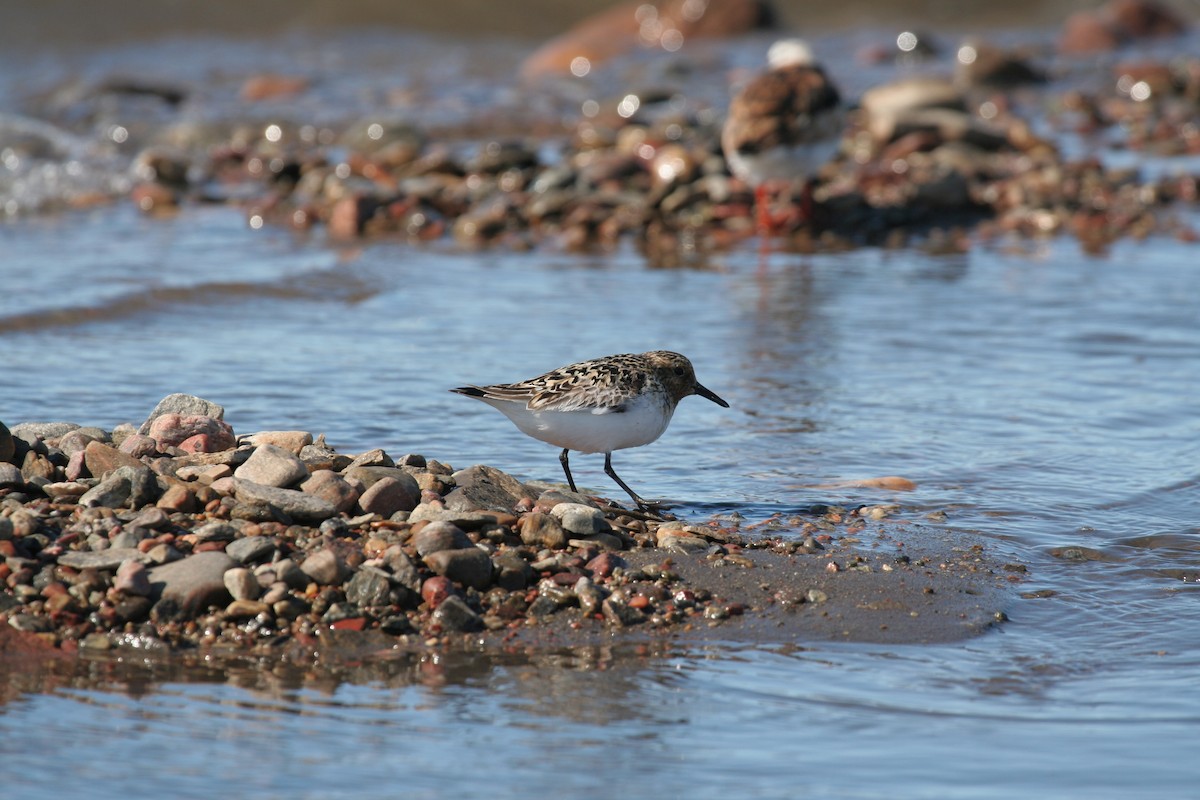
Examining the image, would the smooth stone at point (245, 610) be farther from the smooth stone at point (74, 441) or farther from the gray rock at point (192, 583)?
the smooth stone at point (74, 441)

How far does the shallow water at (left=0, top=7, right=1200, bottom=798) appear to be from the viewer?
14.6 feet

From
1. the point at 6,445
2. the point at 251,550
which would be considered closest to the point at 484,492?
the point at 251,550

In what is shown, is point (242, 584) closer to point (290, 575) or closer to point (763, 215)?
point (290, 575)

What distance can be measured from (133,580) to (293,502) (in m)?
0.73

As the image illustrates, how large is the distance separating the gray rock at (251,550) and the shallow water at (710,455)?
506 mm

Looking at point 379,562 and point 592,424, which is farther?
point 592,424

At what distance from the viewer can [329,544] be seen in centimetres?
564

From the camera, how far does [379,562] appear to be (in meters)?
5.46

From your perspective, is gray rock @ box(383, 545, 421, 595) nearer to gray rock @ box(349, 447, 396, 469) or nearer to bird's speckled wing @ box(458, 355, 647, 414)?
gray rock @ box(349, 447, 396, 469)

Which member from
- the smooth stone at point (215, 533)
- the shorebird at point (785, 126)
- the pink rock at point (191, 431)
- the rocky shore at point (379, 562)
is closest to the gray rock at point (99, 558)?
the rocky shore at point (379, 562)

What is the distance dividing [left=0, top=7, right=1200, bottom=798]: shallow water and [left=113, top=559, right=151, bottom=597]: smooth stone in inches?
12.4

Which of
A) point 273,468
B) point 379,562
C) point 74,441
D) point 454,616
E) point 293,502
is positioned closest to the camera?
point 454,616

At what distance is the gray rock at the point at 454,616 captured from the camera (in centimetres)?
533

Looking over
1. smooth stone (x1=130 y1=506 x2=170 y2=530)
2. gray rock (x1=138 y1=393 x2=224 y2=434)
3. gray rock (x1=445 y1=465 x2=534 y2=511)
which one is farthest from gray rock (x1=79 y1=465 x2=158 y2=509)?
gray rock (x1=445 y1=465 x2=534 y2=511)
